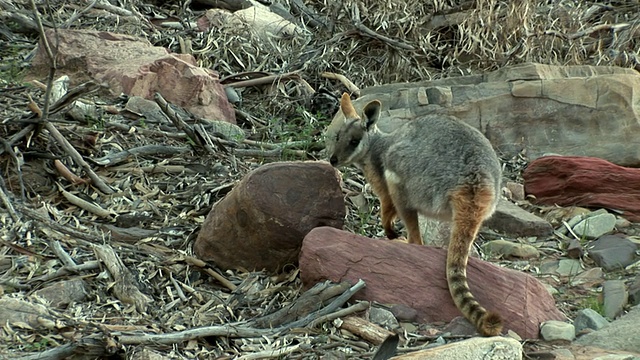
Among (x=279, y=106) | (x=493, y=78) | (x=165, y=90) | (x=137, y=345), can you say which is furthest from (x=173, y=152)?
(x=493, y=78)

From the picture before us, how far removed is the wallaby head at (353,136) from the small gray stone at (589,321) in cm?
215

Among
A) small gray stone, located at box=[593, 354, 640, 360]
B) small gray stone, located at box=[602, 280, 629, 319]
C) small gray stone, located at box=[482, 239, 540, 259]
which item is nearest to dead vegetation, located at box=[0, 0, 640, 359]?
small gray stone, located at box=[482, 239, 540, 259]

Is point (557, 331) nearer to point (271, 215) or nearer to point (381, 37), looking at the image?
point (271, 215)

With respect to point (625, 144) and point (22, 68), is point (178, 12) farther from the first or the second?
point (625, 144)

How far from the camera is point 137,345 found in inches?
217

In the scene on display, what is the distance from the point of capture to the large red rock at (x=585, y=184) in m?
8.85

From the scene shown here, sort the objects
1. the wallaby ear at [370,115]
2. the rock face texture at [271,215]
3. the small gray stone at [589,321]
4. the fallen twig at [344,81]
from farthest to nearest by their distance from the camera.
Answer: the fallen twig at [344,81] → the wallaby ear at [370,115] → the rock face texture at [271,215] → the small gray stone at [589,321]

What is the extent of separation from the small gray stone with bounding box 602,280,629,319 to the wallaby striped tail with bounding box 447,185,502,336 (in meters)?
1.09

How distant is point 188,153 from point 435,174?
2.69 metres

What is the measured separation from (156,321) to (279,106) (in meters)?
4.83

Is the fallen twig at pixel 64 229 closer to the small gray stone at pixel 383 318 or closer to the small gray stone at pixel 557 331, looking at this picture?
the small gray stone at pixel 383 318

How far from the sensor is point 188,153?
846 centimetres

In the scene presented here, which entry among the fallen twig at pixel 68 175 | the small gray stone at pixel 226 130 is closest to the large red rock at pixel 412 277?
the fallen twig at pixel 68 175

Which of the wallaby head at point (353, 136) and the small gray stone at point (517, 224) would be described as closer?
the wallaby head at point (353, 136)
